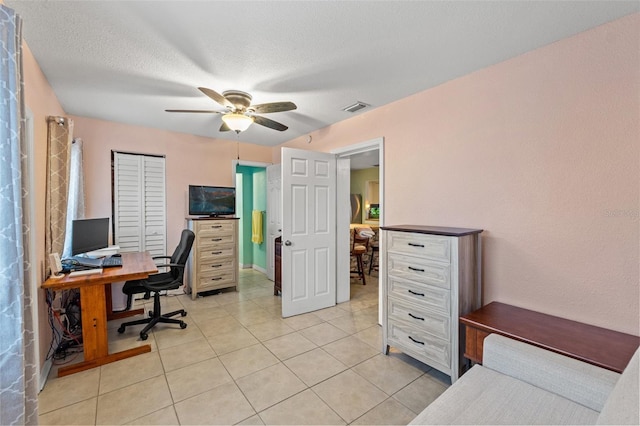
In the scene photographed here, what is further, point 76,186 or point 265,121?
point 76,186

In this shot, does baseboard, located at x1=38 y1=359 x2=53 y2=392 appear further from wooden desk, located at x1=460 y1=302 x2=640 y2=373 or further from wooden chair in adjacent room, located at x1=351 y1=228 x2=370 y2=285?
wooden chair in adjacent room, located at x1=351 y1=228 x2=370 y2=285

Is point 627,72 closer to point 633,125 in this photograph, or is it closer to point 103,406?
point 633,125

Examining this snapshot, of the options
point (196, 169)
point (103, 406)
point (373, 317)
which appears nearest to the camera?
point (103, 406)

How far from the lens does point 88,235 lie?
115 inches

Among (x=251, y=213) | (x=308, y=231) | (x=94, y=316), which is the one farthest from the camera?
(x=251, y=213)

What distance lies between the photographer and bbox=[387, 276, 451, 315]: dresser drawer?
204 centimetres

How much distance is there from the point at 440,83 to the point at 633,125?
1.35 m

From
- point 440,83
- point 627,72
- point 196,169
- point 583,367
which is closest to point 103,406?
point 583,367

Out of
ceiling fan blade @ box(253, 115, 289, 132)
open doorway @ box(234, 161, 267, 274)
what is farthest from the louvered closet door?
ceiling fan blade @ box(253, 115, 289, 132)

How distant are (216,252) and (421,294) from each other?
3.10m

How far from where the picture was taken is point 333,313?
134 inches

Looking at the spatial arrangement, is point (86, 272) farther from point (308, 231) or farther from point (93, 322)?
point (308, 231)

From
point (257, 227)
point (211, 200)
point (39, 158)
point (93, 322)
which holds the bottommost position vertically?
point (93, 322)

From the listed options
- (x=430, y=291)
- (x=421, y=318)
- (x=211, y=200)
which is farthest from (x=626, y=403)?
(x=211, y=200)
